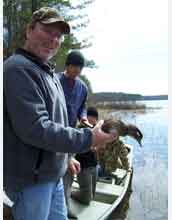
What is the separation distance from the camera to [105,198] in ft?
10.4

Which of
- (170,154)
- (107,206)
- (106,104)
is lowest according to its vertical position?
(107,206)

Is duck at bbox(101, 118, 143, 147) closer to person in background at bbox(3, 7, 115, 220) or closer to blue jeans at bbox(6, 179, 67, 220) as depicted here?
person in background at bbox(3, 7, 115, 220)

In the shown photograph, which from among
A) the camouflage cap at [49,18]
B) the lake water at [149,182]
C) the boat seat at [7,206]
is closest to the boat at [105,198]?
the lake water at [149,182]

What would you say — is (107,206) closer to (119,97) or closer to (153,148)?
(119,97)

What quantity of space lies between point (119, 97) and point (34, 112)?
347cm

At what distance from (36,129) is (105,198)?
97.0 inches

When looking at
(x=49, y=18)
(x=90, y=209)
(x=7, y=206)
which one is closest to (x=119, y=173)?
(x=90, y=209)

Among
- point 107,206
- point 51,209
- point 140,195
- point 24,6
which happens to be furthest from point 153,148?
point 51,209

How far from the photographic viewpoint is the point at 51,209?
120 cm

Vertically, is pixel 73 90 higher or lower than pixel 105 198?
higher

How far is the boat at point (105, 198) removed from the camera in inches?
104

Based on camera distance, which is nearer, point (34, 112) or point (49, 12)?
point (34, 112)

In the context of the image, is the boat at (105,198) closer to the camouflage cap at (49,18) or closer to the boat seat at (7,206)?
the boat seat at (7,206)

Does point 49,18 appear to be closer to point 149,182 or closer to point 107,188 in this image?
point 107,188
